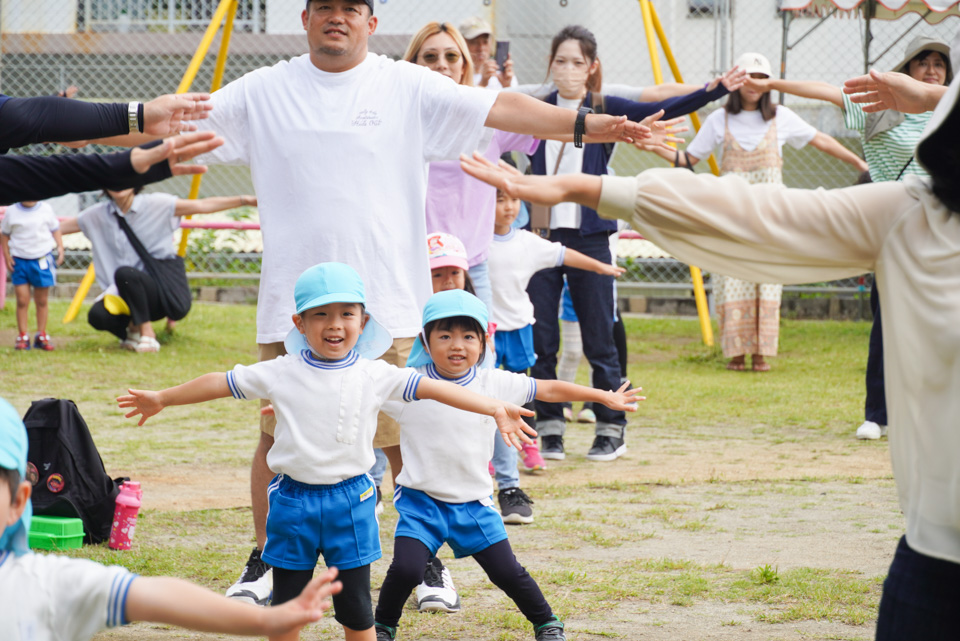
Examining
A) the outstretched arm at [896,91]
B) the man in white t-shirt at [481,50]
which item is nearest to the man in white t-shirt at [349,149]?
the outstretched arm at [896,91]

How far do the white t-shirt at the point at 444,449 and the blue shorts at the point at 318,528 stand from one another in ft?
1.31

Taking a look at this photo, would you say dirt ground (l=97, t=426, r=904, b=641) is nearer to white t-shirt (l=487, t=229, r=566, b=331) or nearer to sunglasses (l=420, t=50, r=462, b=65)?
white t-shirt (l=487, t=229, r=566, b=331)

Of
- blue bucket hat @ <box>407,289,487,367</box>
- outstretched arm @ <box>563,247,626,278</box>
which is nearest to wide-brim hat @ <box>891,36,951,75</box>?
outstretched arm @ <box>563,247,626,278</box>

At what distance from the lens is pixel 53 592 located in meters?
1.85

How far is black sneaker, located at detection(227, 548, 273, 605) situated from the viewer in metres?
3.63

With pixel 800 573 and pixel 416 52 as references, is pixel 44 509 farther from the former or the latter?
pixel 800 573

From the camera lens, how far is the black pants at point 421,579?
130 inches

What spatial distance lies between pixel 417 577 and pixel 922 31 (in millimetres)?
12036

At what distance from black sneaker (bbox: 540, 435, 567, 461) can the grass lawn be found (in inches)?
5.6

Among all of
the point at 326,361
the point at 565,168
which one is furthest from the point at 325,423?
the point at 565,168

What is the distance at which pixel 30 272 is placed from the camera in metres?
9.97

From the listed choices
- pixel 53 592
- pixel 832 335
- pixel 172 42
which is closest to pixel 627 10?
pixel 832 335

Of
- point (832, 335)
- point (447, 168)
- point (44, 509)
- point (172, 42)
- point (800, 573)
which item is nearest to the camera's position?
point (800, 573)

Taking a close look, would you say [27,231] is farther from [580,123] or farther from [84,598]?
[84,598]
